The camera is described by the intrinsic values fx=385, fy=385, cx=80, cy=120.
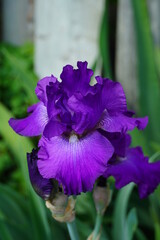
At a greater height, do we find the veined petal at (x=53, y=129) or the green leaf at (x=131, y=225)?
the veined petal at (x=53, y=129)

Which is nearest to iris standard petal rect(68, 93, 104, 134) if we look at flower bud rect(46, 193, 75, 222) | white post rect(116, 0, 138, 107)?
flower bud rect(46, 193, 75, 222)

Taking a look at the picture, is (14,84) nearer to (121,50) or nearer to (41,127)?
(121,50)

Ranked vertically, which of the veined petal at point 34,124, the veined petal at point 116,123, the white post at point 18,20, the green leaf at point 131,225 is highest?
the white post at point 18,20

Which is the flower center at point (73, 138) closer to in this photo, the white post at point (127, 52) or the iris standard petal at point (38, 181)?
the iris standard petal at point (38, 181)

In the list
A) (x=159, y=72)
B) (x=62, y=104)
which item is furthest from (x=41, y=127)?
(x=159, y=72)

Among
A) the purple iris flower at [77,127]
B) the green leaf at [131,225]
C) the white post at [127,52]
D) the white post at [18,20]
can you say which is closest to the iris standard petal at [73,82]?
the purple iris flower at [77,127]

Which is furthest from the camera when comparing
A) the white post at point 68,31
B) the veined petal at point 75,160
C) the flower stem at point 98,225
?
the white post at point 68,31

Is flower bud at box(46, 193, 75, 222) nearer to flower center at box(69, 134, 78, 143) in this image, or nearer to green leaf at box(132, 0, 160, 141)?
flower center at box(69, 134, 78, 143)

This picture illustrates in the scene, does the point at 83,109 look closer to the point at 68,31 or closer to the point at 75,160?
the point at 75,160
